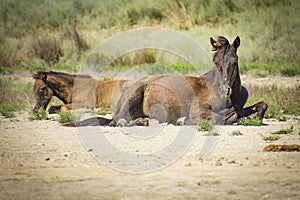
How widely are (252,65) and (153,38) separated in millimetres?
6445

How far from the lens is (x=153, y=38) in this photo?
1016 inches

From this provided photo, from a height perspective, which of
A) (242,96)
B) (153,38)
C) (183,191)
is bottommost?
(183,191)

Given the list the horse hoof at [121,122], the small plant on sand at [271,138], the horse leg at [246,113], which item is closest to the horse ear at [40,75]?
the horse hoof at [121,122]

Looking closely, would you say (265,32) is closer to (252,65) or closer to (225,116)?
A: (252,65)

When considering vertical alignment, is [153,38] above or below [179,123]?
above

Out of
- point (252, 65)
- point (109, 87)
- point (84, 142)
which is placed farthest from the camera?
point (252, 65)

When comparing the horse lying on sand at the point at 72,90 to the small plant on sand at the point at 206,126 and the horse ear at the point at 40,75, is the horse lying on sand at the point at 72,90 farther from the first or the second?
the small plant on sand at the point at 206,126

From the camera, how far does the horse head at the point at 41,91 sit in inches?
580

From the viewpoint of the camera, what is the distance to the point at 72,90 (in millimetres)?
15680

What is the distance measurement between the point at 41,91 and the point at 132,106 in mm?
3636

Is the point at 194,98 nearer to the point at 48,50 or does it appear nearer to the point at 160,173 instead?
the point at 160,173

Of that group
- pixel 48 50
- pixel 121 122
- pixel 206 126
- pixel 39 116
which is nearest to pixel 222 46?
pixel 206 126

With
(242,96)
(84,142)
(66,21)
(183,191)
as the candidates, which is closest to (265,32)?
(66,21)

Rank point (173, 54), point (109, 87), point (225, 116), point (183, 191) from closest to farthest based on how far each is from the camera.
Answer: point (183, 191)
point (225, 116)
point (109, 87)
point (173, 54)
